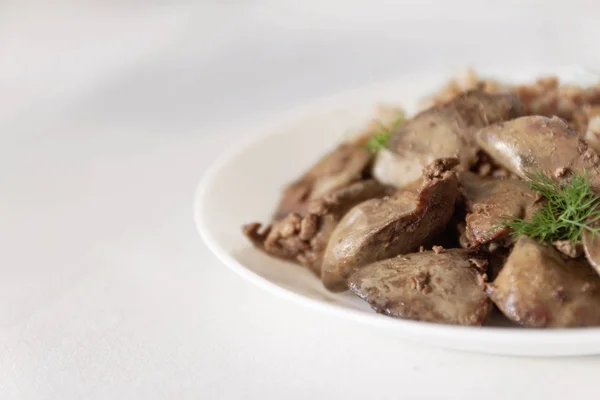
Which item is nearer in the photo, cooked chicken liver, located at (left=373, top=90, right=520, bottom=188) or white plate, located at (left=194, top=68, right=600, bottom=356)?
white plate, located at (left=194, top=68, right=600, bottom=356)

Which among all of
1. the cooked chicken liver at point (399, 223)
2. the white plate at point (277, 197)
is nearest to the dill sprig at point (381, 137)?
the white plate at point (277, 197)

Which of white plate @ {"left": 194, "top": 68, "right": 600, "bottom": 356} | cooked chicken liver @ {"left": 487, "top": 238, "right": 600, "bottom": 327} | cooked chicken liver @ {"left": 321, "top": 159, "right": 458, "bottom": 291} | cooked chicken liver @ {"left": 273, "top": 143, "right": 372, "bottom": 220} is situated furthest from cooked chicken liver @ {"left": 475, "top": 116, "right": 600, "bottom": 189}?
cooked chicken liver @ {"left": 273, "top": 143, "right": 372, "bottom": 220}

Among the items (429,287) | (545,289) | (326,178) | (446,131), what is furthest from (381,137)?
(545,289)

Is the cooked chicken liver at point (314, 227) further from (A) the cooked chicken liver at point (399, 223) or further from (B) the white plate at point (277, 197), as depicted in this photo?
(A) the cooked chicken liver at point (399, 223)

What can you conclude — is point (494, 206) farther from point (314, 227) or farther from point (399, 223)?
point (314, 227)

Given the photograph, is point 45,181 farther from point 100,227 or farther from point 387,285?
point 387,285

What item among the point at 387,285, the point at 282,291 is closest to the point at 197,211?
the point at 282,291

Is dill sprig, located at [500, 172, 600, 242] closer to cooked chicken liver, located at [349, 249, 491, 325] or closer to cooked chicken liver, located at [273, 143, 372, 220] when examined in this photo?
cooked chicken liver, located at [349, 249, 491, 325]
